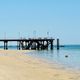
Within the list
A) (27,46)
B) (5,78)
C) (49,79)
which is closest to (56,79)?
(49,79)

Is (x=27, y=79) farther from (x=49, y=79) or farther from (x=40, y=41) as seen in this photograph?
(x=40, y=41)

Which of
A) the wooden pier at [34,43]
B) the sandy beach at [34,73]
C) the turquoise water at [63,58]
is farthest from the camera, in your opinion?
the wooden pier at [34,43]

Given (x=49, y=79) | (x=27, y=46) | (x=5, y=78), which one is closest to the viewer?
(x=5, y=78)

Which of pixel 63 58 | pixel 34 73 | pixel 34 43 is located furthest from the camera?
pixel 34 43

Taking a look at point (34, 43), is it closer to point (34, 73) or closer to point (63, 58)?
point (63, 58)

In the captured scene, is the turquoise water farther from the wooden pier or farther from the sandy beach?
the wooden pier

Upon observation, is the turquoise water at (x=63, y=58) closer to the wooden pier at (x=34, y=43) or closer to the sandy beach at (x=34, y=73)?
the sandy beach at (x=34, y=73)

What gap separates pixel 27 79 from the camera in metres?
18.0

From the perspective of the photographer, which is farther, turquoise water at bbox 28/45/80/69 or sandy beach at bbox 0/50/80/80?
turquoise water at bbox 28/45/80/69

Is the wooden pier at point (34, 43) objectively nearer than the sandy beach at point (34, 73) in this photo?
No

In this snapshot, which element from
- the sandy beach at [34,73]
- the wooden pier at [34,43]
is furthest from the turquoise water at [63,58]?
the wooden pier at [34,43]

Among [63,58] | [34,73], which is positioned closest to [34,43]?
[63,58]

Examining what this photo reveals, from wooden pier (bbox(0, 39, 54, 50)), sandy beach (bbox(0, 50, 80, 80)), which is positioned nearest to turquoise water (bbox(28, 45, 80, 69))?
sandy beach (bbox(0, 50, 80, 80))

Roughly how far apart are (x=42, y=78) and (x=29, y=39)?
84977 millimetres
